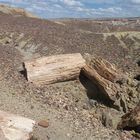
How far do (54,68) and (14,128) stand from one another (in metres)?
4.98

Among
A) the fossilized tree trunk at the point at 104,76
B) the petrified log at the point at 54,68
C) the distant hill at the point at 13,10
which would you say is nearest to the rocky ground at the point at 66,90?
the petrified log at the point at 54,68

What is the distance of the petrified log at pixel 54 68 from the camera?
13.6 metres

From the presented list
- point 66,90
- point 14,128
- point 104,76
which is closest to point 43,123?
point 14,128

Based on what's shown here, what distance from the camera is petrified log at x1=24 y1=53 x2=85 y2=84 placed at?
13.6 metres

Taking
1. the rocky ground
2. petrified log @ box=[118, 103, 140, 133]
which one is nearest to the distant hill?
the rocky ground

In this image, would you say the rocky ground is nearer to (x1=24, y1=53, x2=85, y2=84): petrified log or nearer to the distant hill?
(x1=24, y1=53, x2=85, y2=84): petrified log

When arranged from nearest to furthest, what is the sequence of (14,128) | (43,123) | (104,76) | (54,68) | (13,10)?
(14,128), (43,123), (54,68), (104,76), (13,10)

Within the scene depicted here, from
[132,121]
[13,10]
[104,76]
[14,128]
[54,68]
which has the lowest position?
[132,121]

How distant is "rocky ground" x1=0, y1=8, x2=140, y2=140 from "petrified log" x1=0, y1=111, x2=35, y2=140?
42cm

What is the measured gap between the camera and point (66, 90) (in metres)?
13.8

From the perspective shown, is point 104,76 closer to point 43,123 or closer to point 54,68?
point 54,68

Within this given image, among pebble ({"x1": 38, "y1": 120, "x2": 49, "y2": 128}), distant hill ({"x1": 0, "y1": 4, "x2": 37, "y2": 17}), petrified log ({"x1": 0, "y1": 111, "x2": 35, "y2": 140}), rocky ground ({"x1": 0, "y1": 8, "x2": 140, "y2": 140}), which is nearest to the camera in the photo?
petrified log ({"x1": 0, "y1": 111, "x2": 35, "y2": 140})

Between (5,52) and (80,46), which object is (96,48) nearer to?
(80,46)

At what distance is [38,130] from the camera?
10344 millimetres
